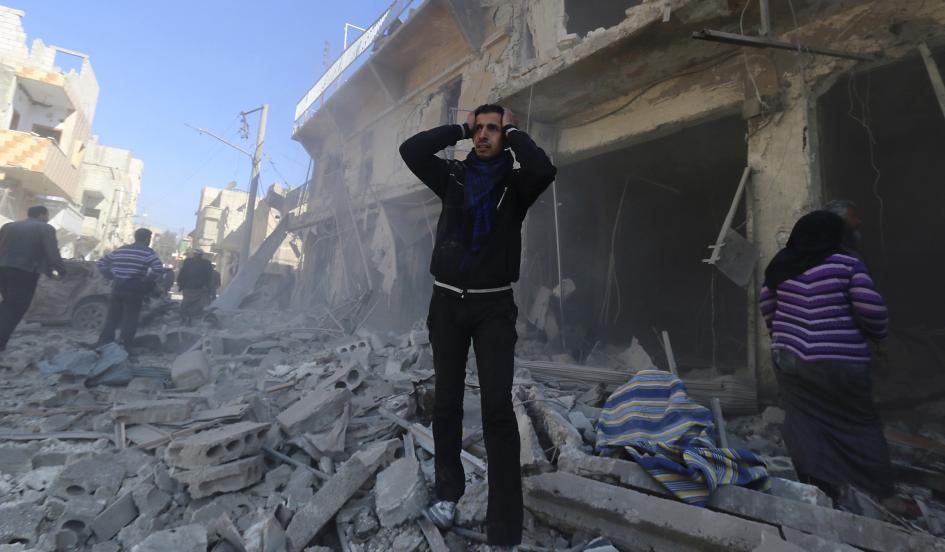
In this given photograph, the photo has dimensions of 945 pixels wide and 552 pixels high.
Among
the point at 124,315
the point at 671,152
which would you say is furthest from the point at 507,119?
the point at 124,315

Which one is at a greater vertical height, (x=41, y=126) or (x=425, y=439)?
(x=41, y=126)

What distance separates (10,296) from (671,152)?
9867mm

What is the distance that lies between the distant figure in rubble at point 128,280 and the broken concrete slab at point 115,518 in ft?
16.1

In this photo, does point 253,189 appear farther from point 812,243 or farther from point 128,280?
point 812,243

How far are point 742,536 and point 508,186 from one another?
72.3 inches

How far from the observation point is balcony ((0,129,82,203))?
16.1 meters

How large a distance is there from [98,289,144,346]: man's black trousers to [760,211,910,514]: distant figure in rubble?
312 inches

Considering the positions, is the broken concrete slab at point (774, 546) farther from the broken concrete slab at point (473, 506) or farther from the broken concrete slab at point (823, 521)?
the broken concrete slab at point (473, 506)

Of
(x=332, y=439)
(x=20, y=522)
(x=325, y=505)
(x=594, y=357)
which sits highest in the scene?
(x=594, y=357)

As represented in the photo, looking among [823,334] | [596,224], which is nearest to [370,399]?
[823,334]

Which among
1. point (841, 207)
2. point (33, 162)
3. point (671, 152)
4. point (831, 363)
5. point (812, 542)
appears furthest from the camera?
point (33, 162)

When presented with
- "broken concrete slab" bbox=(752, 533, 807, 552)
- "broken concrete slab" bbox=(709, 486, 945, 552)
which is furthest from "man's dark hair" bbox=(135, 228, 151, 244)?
"broken concrete slab" bbox=(752, 533, 807, 552)

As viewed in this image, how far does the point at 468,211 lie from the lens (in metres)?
2.07

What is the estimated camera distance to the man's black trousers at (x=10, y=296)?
552 centimetres
